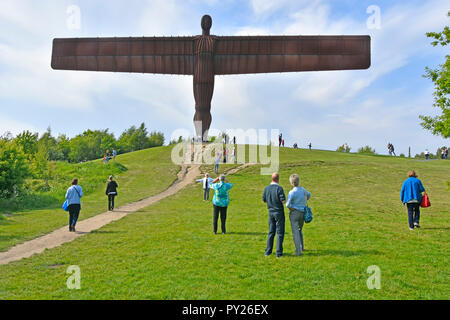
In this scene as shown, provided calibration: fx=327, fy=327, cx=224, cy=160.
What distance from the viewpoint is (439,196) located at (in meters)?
18.3

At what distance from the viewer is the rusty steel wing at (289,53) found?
92.1ft

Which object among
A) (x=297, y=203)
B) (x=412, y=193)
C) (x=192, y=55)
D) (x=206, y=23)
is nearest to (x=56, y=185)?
(x=192, y=55)

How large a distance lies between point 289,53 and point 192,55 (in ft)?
28.2

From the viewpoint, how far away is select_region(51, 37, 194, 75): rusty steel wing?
29.0 meters

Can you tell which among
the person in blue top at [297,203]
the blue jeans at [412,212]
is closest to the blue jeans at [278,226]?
the person in blue top at [297,203]

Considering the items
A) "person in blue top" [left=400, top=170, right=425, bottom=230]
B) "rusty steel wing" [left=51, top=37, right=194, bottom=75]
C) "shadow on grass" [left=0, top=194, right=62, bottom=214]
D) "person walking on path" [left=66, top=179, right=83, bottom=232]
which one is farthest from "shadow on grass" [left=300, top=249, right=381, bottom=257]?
"rusty steel wing" [left=51, top=37, right=194, bottom=75]

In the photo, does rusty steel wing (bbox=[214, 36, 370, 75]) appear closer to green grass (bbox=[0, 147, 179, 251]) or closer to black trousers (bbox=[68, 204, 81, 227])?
green grass (bbox=[0, 147, 179, 251])

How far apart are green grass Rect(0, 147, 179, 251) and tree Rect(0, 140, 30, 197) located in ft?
4.43

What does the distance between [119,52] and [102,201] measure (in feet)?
50.0

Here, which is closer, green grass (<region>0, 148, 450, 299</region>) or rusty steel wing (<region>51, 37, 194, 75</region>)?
green grass (<region>0, 148, 450, 299</region>)

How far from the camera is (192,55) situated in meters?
29.3

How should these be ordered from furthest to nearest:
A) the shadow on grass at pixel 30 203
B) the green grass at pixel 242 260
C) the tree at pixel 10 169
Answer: the tree at pixel 10 169, the shadow on grass at pixel 30 203, the green grass at pixel 242 260

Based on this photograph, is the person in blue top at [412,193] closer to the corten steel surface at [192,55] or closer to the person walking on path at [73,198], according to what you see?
the person walking on path at [73,198]
